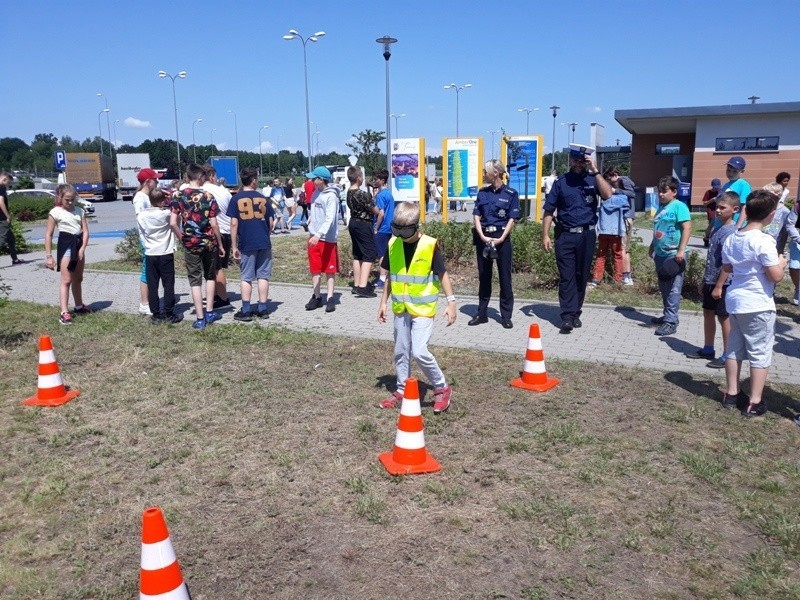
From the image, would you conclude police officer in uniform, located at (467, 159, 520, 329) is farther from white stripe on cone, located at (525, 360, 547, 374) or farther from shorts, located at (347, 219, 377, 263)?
white stripe on cone, located at (525, 360, 547, 374)

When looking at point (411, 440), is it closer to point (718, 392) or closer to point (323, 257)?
point (718, 392)

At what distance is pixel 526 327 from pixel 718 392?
2912mm

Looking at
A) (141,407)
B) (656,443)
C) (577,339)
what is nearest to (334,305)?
(577,339)

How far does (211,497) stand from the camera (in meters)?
Answer: 4.33

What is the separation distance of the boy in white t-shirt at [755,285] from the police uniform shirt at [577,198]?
2.72 meters

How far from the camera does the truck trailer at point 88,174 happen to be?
4988 cm

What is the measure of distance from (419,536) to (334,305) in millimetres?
6309

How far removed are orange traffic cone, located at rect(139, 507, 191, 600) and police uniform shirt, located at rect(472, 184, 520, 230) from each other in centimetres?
620

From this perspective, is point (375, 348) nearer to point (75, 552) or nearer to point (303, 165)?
point (75, 552)

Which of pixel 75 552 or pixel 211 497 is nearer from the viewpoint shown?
pixel 75 552

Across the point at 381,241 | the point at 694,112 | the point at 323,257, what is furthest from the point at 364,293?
the point at 694,112

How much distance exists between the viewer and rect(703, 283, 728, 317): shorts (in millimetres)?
6375

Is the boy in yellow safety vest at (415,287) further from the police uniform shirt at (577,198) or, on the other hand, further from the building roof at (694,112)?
the building roof at (694,112)

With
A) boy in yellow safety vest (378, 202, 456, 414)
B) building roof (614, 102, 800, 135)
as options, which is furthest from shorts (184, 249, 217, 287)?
building roof (614, 102, 800, 135)
